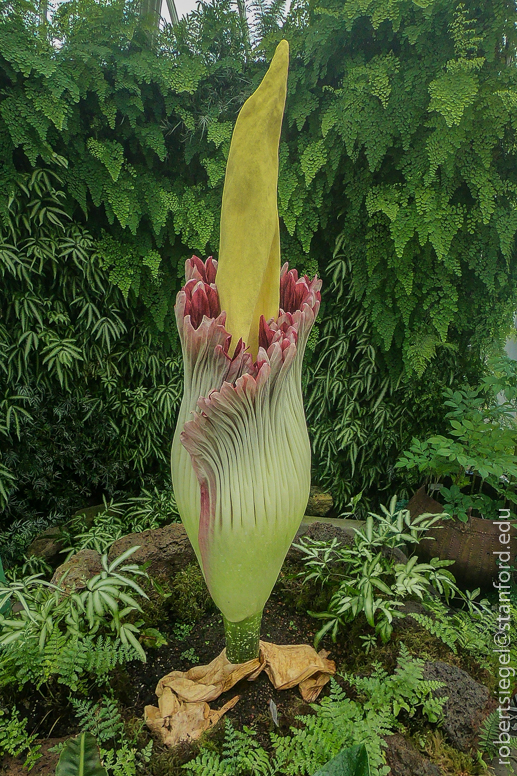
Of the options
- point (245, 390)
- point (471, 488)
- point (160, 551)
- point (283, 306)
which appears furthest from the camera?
point (471, 488)

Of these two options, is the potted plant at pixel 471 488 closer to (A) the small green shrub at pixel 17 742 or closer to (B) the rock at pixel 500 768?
(B) the rock at pixel 500 768

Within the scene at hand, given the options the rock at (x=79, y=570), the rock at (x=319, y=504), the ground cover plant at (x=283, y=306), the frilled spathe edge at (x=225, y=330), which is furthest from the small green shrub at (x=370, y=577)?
the rock at (x=319, y=504)

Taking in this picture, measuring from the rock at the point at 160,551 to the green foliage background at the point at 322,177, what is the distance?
120 cm

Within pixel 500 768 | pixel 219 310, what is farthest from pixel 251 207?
pixel 500 768

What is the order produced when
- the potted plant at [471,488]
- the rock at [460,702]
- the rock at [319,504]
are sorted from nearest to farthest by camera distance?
the rock at [460,702] < the potted plant at [471,488] < the rock at [319,504]

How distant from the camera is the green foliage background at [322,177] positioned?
7.77 feet

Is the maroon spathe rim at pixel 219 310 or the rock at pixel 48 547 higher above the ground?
the maroon spathe rim at pixel 219 310

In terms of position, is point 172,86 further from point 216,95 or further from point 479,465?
point 479,465

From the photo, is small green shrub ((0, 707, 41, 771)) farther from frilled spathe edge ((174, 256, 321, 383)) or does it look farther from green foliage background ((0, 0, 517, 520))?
green foliage background ((0, 0, 517, 520))

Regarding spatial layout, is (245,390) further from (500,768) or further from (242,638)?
(500,768)

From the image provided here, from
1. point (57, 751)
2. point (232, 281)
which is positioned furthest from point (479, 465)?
point (57, 751)

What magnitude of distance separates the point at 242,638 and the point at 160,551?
0.60m

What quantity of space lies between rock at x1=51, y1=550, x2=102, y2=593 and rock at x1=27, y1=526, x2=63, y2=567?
1108 millimetres

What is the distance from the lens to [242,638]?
136 cm
